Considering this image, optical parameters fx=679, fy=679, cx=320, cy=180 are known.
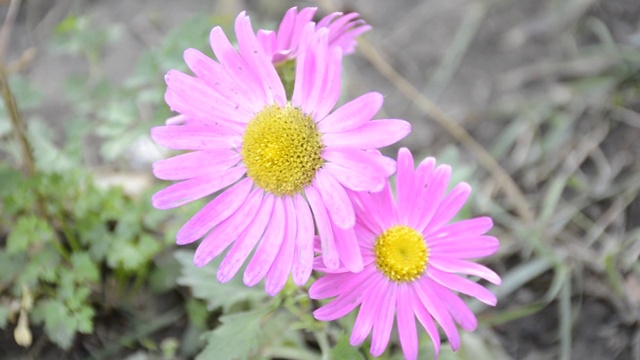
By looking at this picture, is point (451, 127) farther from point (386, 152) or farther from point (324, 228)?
point (324, 228)

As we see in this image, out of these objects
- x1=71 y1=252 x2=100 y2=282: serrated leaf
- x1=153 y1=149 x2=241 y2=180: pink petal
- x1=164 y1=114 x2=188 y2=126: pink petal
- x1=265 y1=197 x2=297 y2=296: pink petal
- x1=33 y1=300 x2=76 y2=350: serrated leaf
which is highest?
x1=164 y1=114 x2=188 y2=126: pink petal

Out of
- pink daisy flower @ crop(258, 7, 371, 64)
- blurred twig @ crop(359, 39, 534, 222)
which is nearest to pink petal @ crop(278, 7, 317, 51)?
pink daisy flower @ crop(258, 7, 371, 64)

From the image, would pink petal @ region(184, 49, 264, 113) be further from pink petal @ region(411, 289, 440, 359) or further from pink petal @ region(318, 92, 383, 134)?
pink petal @ region(411, 289, 440, 359)

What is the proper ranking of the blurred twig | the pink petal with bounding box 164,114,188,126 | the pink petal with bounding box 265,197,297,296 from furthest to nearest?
the blurred twig, the pink petal with bounding box 164,114,188,126, the pink petal with bounding box 265,197,297,296

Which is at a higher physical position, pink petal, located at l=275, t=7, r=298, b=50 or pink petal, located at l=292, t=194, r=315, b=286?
pink petal, located at l=275, t=7, r=298, b=50

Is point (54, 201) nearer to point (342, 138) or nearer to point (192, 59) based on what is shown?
point (192, 59)

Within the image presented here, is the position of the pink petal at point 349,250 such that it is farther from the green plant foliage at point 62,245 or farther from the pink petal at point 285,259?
the green plant foliage at point 62,245
